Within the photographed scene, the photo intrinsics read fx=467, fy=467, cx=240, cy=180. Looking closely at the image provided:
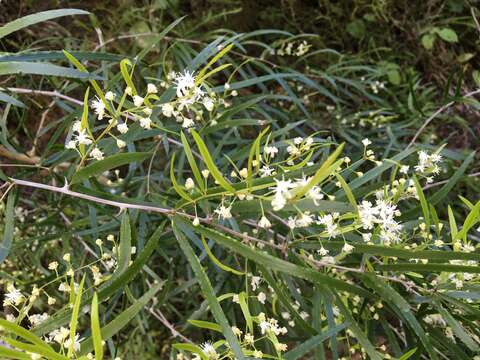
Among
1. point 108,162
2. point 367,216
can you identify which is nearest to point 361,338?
point 367,216

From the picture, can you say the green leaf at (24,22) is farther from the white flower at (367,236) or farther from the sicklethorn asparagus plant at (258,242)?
the white flower at (367,236)

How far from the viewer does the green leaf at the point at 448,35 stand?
3.05 meters

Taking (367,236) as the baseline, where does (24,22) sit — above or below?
above

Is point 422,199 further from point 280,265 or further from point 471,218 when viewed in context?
point 280,265

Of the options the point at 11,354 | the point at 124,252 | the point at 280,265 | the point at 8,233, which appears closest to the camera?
the point at 11,354

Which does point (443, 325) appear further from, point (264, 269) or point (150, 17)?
point (150, 17)

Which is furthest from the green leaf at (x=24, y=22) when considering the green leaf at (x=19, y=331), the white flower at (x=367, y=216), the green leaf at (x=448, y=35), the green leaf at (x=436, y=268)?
the green leaf at (x=448, y=35)

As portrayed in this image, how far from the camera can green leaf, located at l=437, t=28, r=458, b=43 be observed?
3051 millimetres

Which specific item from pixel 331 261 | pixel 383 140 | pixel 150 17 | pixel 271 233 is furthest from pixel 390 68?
pixel 331 261

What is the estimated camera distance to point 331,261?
1.15 m

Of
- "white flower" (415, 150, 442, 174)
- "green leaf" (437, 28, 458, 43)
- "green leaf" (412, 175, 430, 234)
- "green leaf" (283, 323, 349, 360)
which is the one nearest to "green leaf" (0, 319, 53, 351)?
"green leaf" (283, 323, 349, 360)

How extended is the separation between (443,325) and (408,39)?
2.35 metres

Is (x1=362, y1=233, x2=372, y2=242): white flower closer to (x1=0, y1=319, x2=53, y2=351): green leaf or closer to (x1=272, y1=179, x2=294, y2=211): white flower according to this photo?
(x1=272, y1=179, x2=294, y2=211): white flower

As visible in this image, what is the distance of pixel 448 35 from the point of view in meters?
3.06
